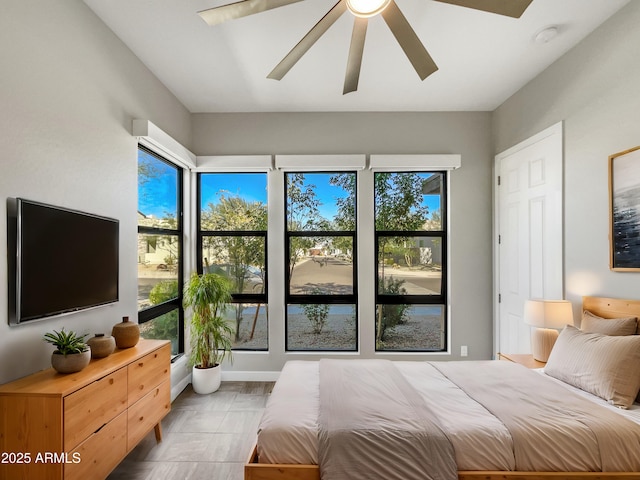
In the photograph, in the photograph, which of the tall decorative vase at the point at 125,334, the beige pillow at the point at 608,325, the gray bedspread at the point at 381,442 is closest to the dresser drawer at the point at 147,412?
the tall decorative vase at the point at 125,334

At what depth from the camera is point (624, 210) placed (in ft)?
6.92

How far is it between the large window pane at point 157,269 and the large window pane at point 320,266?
1226mm

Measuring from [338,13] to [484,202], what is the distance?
2843 mm

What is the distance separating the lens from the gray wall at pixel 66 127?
1605 millimetres

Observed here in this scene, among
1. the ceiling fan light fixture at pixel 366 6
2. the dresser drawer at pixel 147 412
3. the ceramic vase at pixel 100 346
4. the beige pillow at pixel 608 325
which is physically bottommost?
the dresser drawer at pixel 147 412

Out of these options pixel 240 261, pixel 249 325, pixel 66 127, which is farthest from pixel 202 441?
pixel 66 127

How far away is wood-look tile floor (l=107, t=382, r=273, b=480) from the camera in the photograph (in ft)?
7.08

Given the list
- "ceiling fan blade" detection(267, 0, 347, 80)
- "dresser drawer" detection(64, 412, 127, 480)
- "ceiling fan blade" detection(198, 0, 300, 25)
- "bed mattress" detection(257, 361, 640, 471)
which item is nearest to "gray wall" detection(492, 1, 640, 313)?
"bed mattress" detection(257, 361, 640, 471)

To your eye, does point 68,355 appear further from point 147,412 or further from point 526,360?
point 526,360

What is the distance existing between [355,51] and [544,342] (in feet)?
7.94

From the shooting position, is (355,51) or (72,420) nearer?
(72,420)

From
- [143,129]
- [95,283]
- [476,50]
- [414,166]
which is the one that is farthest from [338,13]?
[414,166]

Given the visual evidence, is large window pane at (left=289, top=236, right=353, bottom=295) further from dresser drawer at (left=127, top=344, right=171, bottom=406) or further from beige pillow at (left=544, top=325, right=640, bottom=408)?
beige pillow at (left=544, top=325, right=640, bottom=408)

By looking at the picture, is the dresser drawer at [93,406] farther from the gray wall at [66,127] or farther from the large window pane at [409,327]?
the large window pane at [409,327]
